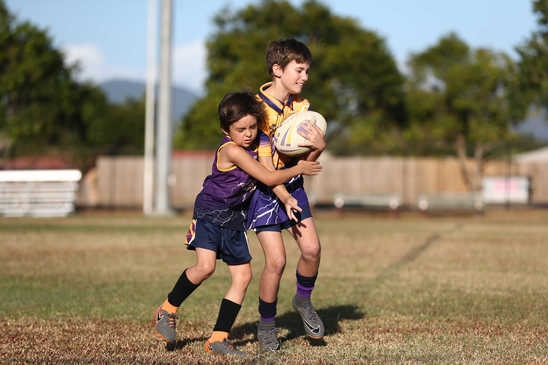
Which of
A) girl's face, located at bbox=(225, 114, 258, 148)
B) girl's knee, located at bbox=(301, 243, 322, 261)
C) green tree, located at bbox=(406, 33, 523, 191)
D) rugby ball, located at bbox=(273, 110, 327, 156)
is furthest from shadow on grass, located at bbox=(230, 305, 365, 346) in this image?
green tree, located at bbox=(406, 33, 523, 191)

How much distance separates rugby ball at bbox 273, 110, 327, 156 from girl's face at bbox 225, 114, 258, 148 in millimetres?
154

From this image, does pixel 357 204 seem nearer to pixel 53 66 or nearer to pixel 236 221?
pixel 53 66

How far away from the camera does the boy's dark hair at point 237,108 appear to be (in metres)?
4.87

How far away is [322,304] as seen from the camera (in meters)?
7.35

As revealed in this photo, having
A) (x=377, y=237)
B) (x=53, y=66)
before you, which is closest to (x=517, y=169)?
(x=53, y=66)

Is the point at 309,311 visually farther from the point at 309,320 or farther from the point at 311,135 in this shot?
the point at 311,135

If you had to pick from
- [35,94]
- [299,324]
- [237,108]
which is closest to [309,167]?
[237,108]

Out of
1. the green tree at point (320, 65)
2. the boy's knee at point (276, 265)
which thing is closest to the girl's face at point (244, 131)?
the boy's knee at point (276, 265)

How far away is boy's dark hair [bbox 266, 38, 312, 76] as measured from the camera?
16.7 ft

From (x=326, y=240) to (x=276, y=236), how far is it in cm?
1048

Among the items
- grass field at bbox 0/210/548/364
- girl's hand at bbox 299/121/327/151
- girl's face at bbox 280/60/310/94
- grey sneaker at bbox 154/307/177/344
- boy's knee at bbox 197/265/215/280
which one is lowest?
grass field at bbox 0/210/548/364

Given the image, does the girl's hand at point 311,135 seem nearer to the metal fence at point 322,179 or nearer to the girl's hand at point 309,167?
the girl's hand at point 309,167

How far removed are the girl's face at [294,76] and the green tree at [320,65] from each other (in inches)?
1220

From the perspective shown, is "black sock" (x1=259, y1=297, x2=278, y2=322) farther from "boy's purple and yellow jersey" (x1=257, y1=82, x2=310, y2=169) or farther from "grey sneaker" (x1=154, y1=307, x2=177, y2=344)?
"boy's purple and yellow jersey" (x1=257, y1=82, x2=310, y2=169)
